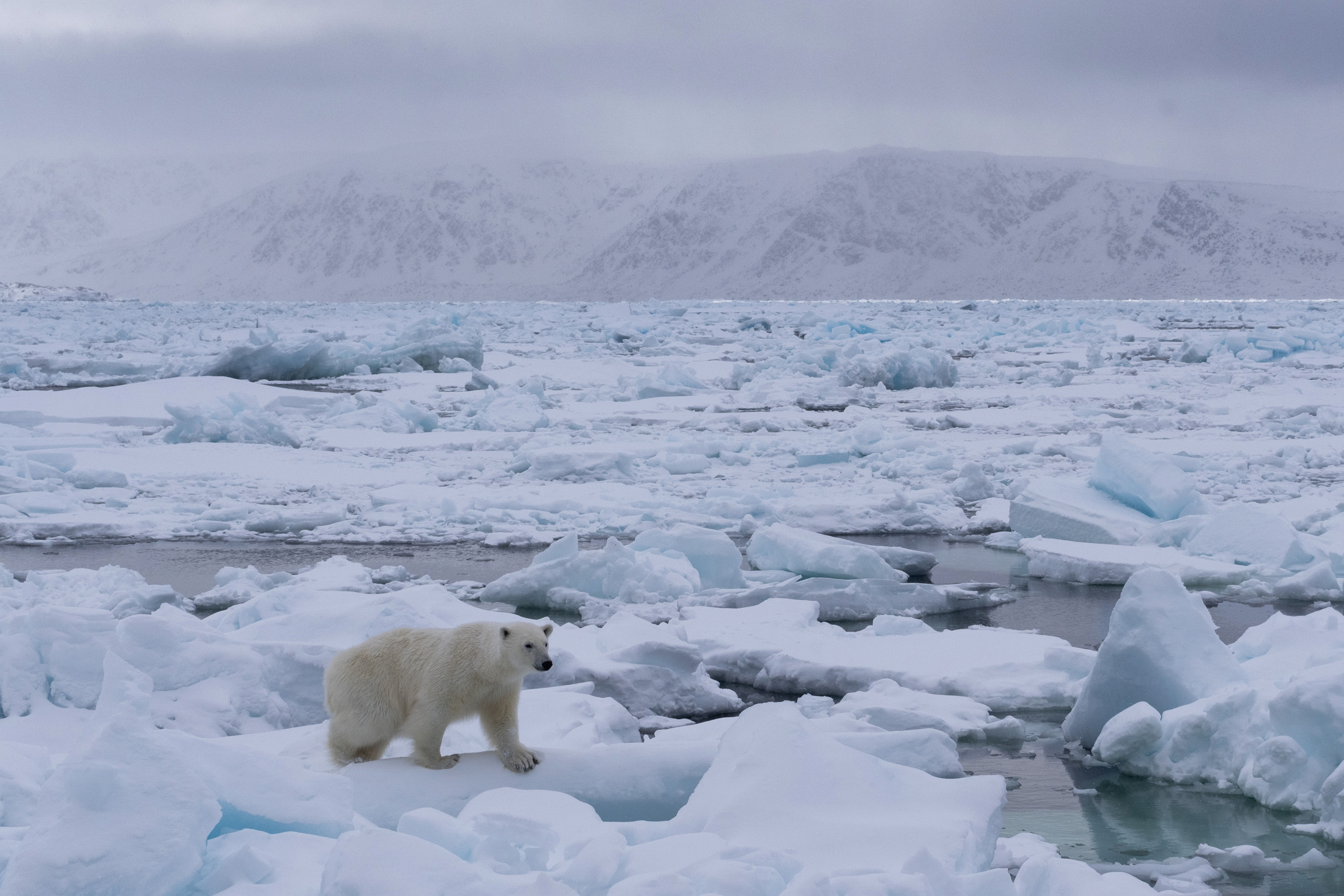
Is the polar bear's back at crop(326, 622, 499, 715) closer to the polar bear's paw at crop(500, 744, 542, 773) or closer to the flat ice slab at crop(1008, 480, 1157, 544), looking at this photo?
the polar bear's paw at crop(500, 744, 542, 773)

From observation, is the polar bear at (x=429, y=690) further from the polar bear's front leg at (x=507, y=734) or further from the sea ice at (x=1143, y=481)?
the sea ice at (x=1143, y=481)

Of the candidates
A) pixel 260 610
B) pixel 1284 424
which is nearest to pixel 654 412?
pixel 1284 424

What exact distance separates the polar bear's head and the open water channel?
4.85 feet

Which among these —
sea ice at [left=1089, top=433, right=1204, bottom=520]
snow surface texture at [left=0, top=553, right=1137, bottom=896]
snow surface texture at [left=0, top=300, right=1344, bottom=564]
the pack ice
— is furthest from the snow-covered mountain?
snow surface texture at [left=0, top=553, right=1137, bottom=896]

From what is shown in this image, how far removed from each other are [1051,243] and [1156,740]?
129 metres

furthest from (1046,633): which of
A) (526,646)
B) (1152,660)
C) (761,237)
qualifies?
(761,237)

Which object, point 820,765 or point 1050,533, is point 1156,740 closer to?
point 820,765

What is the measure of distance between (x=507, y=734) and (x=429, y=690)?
25 cm

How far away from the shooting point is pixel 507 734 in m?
3.11

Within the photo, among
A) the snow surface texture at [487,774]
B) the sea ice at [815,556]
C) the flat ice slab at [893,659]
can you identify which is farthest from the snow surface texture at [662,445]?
the snow surface texture at [487,774]

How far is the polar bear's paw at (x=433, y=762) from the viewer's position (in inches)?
121

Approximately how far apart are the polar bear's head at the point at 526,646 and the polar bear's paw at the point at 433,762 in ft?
1.12

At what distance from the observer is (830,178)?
131 meters

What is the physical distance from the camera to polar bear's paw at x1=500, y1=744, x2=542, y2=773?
3.10 m
